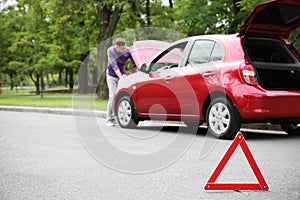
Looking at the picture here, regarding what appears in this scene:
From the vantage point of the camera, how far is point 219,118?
25.3ft

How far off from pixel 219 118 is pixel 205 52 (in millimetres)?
1304

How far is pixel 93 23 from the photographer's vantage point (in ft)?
103

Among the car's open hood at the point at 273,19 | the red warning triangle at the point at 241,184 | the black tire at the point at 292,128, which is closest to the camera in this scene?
the red warning triangle at the point at 241,184

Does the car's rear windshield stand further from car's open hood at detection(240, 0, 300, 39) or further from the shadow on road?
the shadow on road

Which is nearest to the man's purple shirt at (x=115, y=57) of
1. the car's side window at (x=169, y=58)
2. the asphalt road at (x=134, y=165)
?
the car's side window at (x=169, y=58)

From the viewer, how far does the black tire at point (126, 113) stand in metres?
9.65

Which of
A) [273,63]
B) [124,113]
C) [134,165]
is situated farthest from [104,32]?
[134,165]

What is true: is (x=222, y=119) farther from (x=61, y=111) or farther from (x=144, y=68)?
(x=61, y=111)

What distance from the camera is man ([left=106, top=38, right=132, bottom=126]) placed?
32.3ft

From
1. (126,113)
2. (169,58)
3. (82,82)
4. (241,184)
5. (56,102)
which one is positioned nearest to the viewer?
(241,184)

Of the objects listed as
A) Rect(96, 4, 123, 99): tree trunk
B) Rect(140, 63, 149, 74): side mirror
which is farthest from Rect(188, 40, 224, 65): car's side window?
Rect(96, 4, 123, 99): tree trunk

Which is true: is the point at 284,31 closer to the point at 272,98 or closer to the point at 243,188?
the point at 272,98

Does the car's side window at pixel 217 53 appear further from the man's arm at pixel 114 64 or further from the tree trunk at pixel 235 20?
the tree trunk at pixel 235 20

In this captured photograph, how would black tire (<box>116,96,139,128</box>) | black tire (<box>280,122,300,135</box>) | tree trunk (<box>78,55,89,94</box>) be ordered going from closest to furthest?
black tire (<box>280,122,300,135</box>) → black tire (<box>116,96,139,128</box>) → tree trunk (<box>78,55,89,94</box>)
